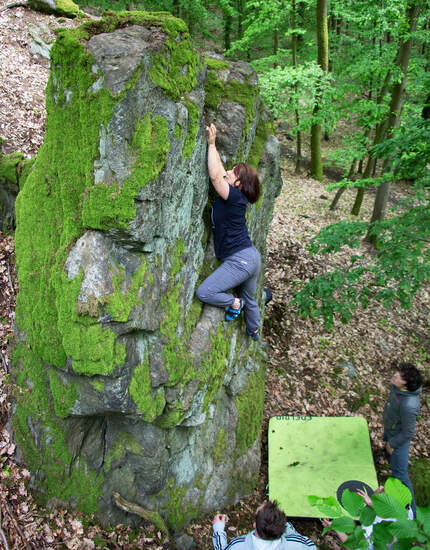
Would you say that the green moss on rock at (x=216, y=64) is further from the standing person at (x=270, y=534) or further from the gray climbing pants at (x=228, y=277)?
the standing person at (x=270, y=534)

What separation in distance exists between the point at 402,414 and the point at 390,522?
444cm

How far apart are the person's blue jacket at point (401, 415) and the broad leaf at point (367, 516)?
13.9ft

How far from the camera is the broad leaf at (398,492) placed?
1846 millimetres

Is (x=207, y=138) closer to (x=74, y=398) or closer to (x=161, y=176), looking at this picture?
(x=161, y=176)

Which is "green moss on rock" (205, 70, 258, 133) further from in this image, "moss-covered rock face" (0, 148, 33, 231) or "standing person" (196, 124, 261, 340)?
"moss-covered rock face" (0, 148, 33, 231)

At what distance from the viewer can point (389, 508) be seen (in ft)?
6.02

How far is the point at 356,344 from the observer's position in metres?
9.54

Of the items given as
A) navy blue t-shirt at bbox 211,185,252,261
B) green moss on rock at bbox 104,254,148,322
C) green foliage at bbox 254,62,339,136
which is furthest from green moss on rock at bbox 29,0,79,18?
green moss on rock at bbox 104,254,148,322

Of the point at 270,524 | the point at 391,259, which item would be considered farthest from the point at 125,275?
the point at 391,259

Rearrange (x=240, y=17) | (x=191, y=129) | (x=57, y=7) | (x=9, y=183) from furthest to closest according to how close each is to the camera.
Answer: (x=240, y=17)
(x=57, y=7)
(x=9, y=183)
(x=191, y=129)

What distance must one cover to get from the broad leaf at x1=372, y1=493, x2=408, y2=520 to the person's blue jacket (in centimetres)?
429

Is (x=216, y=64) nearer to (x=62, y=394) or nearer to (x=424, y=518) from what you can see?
(x=62, y=394)

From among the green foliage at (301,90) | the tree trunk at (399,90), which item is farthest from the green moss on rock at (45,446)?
the green foliage at (301,90)

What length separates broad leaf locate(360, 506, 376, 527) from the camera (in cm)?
191
